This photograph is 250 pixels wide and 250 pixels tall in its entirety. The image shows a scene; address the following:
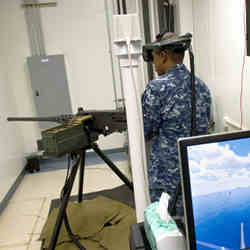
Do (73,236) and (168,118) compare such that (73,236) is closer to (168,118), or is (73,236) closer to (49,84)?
(168,118)

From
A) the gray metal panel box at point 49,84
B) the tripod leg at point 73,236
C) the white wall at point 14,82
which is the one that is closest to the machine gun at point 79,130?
the tripod leg at point 73,236

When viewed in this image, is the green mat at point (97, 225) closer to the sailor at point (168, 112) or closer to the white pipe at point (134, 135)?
the sailor at point (168, 112)

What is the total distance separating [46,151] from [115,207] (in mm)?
1111

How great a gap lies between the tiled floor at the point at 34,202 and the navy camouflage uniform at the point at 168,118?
1.33 m

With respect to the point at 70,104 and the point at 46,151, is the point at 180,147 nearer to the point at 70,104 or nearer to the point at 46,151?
the point at 46,151

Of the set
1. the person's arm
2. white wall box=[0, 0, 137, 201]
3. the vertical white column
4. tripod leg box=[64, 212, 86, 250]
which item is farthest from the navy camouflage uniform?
white wall box=[0, 0, 137, 201]

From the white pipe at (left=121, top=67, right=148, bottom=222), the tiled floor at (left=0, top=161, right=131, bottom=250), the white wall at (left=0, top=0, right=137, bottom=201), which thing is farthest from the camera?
the white wall at (left=0, top=0, right=137, bottom=201)

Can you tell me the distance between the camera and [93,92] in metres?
4.02

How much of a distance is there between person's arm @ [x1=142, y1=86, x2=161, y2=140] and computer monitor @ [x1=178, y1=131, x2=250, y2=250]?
738 millimetres

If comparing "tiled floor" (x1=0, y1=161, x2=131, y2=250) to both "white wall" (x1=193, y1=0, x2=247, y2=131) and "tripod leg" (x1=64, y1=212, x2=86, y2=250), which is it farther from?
"white wall" (x1=193, y1=0, x2=247, y2=131)

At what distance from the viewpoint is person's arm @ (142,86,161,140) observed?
4.34ft

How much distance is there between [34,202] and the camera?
293cm

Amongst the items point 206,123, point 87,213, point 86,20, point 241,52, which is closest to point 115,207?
point 87,213

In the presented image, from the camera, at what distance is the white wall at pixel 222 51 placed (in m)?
1.66
